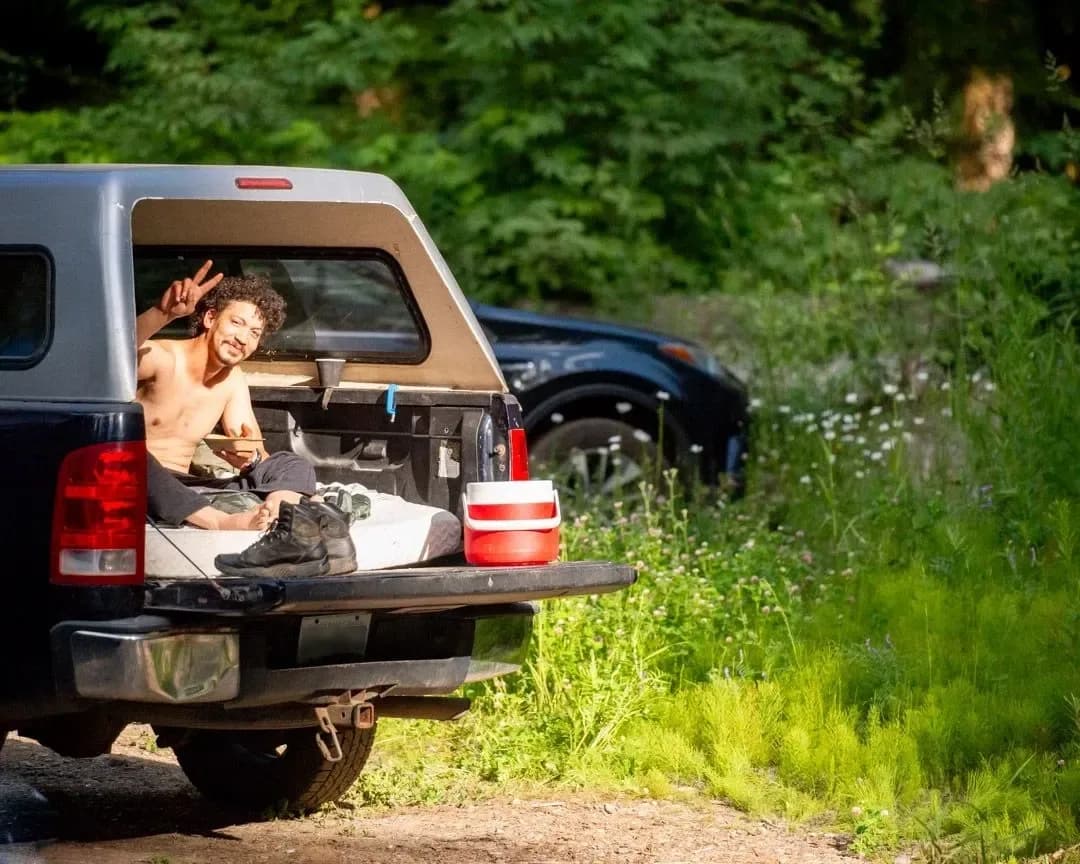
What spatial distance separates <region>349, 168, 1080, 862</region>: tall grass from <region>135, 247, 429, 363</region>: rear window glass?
47.9 inches

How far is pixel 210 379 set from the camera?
5770mm

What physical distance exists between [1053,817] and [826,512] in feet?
10.1

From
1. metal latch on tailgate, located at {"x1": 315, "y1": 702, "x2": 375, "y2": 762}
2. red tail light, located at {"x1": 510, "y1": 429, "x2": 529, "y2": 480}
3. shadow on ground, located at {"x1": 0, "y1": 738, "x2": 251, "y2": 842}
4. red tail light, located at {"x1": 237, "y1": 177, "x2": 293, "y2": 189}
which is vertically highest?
red tail light, located at {"x1": 237, "y1": 177, "x2": 293, "y2": 189}

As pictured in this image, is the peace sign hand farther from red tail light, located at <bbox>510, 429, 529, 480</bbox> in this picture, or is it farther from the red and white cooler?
the red and white cooler

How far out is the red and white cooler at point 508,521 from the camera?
496cm

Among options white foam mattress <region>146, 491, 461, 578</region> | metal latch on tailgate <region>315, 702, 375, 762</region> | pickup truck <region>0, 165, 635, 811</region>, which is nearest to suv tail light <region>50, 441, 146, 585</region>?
pickup truck <region>0, 165, 635, 811</region>

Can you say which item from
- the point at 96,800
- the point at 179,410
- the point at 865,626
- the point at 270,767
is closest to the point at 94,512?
the point at 179,410

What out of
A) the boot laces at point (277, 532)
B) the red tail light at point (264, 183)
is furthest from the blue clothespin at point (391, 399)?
the boot laces at point (277, 532)

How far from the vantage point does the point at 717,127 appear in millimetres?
14352

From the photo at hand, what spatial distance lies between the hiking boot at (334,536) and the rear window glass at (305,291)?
1.22 m

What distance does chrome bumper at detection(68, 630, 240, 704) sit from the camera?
4.36 m

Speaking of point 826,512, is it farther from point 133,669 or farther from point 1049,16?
point 1049,16

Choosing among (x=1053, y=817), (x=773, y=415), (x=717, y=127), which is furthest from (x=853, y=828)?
(x=717, y=127)

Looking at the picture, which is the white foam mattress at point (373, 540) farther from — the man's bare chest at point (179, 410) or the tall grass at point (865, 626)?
the tall grass at point (865, 626)
